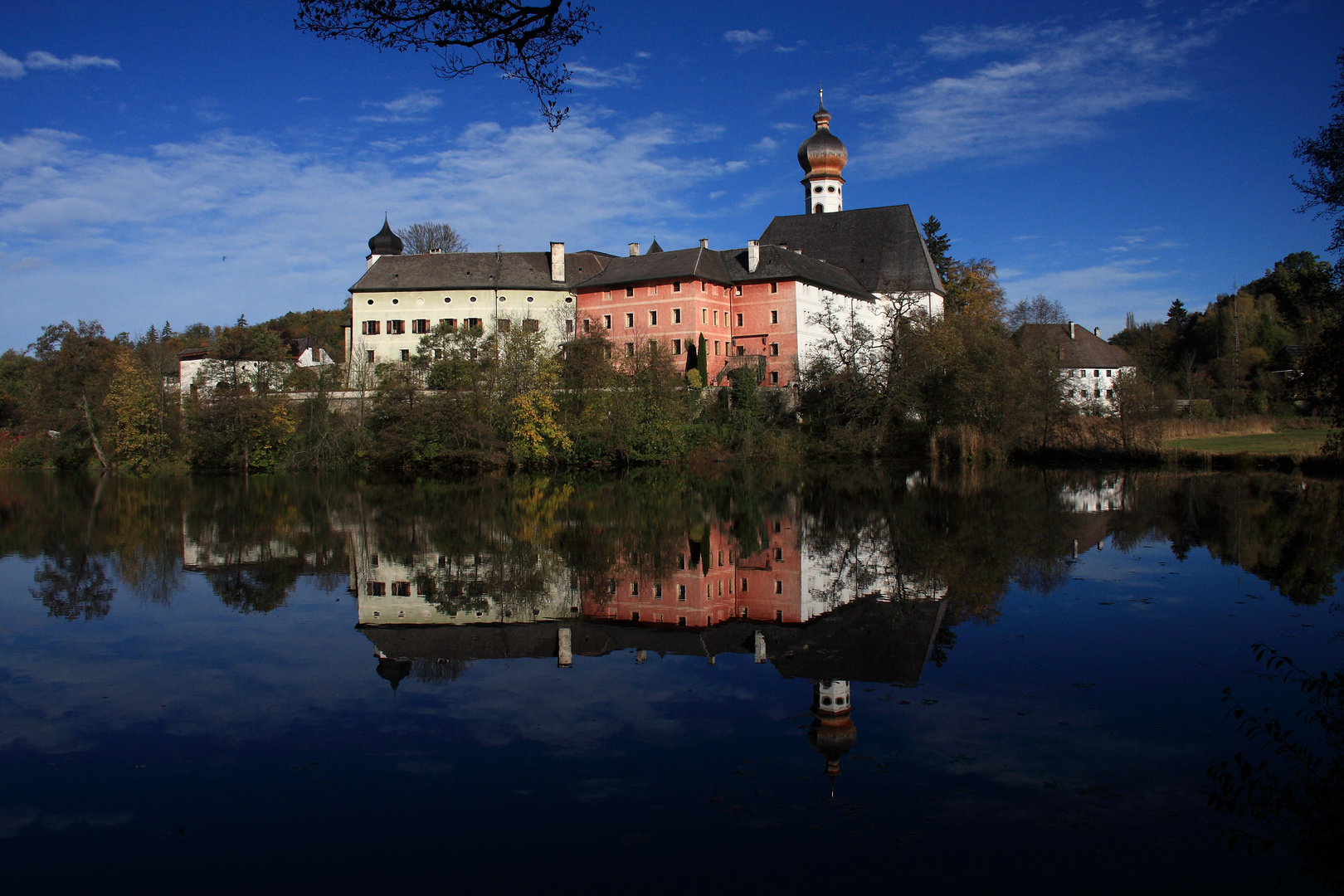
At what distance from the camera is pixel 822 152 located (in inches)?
2279

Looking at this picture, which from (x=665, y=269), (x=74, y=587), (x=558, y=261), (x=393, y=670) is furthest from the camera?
(x=558, y=261)

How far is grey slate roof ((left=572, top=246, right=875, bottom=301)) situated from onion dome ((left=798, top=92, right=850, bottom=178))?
1098 cm

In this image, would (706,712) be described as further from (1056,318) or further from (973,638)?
(1056,318)

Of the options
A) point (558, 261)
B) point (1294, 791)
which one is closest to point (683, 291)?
point (558, 261)

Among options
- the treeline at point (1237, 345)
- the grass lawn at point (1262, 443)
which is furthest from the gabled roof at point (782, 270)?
the grass lawn at point (1262, 443)

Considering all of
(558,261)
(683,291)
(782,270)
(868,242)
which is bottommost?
(683,291)

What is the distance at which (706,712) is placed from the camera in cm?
608

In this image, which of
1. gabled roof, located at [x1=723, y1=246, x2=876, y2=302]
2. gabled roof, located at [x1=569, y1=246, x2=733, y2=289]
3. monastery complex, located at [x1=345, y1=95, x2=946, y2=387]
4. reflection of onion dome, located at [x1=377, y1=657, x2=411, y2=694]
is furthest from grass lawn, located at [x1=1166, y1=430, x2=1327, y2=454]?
reflection of onion dome, located at [x1=377, y1=657, x2=411, y2=694]

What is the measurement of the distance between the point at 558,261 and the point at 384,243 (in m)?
12.9

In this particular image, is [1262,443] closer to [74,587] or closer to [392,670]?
[392,670]

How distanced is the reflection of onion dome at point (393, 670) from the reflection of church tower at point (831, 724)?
3.18 m

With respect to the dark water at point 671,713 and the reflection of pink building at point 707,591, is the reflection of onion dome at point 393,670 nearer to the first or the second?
the dark water at point 671,713

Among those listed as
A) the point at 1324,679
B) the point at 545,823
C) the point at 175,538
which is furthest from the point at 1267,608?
the point at 175,538

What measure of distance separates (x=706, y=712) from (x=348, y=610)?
5.04 meters
